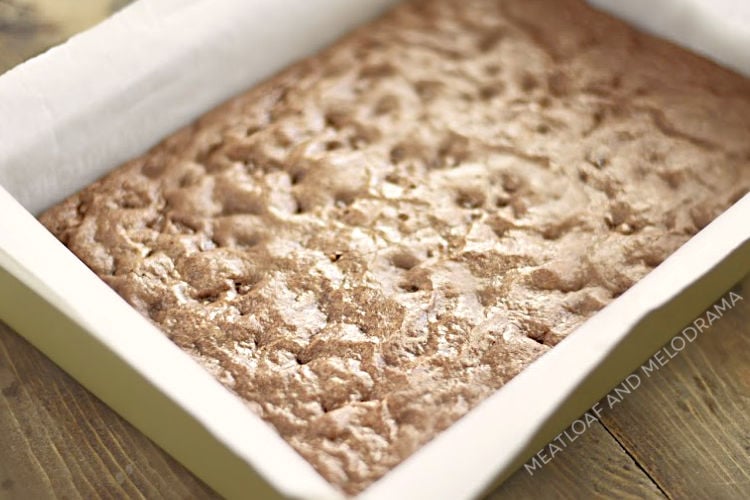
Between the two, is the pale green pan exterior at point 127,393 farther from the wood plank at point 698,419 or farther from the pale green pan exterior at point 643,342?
the wood plank at point 698,419

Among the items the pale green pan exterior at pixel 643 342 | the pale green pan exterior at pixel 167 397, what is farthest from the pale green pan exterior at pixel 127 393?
the pale green pan exterior at pixel 643 342

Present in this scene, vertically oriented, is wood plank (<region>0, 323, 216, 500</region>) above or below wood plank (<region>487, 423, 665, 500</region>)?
below

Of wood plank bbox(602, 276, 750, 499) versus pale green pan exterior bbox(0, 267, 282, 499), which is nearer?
pale green pan exterior bbox(0, 267, 282, 499)

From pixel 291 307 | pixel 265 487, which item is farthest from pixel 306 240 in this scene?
pixel 265 487

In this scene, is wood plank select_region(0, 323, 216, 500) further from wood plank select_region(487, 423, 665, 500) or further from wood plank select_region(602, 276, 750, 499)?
wood plank select_region(602, 276, 750, 499)

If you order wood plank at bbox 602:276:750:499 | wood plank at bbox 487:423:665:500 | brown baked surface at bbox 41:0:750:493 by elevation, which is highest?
brown baked surface at bbox 41:0:750:493

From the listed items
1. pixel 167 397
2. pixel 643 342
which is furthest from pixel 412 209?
pixel 167 397

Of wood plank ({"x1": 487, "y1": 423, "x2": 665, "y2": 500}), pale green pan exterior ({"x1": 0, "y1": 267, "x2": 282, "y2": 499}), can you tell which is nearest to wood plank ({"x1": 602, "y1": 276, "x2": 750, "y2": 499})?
wood plank ({"x1": 487, "y1": 423, "x2": 665, "y2": 500})
